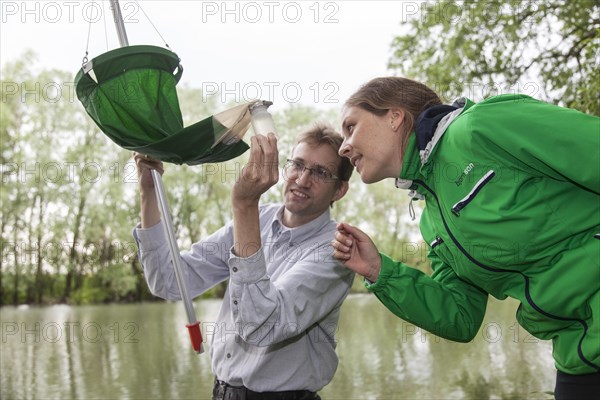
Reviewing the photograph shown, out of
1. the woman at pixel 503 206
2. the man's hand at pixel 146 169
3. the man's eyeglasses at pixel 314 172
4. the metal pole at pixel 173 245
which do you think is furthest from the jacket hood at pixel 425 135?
the man's hand at pixel 146 169

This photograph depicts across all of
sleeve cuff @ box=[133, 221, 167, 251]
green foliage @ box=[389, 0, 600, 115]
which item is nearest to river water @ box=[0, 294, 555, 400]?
green foliage @ box=[389, 0, 600, 115]

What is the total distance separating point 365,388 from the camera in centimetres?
853

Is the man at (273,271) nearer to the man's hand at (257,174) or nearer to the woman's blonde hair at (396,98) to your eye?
the man's hand at (257,174)

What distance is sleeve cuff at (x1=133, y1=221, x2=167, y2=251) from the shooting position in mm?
2799

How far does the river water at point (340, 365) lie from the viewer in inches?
329

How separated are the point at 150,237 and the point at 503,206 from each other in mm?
1444

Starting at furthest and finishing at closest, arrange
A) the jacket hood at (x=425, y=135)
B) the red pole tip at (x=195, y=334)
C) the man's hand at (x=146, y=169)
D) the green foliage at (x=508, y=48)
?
the green foliage at (x=508, y=48)
the man's hand at (x=146, y=169)
the red pole tip at (x=195, y=334)
the jacket hood at (x=425, y=135)

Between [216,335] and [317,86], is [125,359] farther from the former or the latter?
[216,335]

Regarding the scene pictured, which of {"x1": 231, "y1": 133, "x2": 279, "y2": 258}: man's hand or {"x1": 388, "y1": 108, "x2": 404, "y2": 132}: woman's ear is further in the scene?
{"x1": 388, "y1": 108, "x2": 404, "y2": 132}: woman's ear

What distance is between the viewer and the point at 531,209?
1896 millimetres

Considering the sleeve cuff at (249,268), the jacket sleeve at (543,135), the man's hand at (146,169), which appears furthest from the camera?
the man's hand at (146,169)

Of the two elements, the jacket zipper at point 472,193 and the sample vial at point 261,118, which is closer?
the jacket zipper at point 472,193

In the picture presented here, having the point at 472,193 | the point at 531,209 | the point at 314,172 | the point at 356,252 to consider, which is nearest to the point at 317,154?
Answer: the point at 314,172

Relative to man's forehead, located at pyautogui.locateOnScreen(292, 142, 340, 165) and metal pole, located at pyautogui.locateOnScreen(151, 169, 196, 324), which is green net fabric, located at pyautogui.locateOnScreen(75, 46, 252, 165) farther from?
man's forehead, located at pyautogui.locateOnScreen(292, 142, 340, 165)
